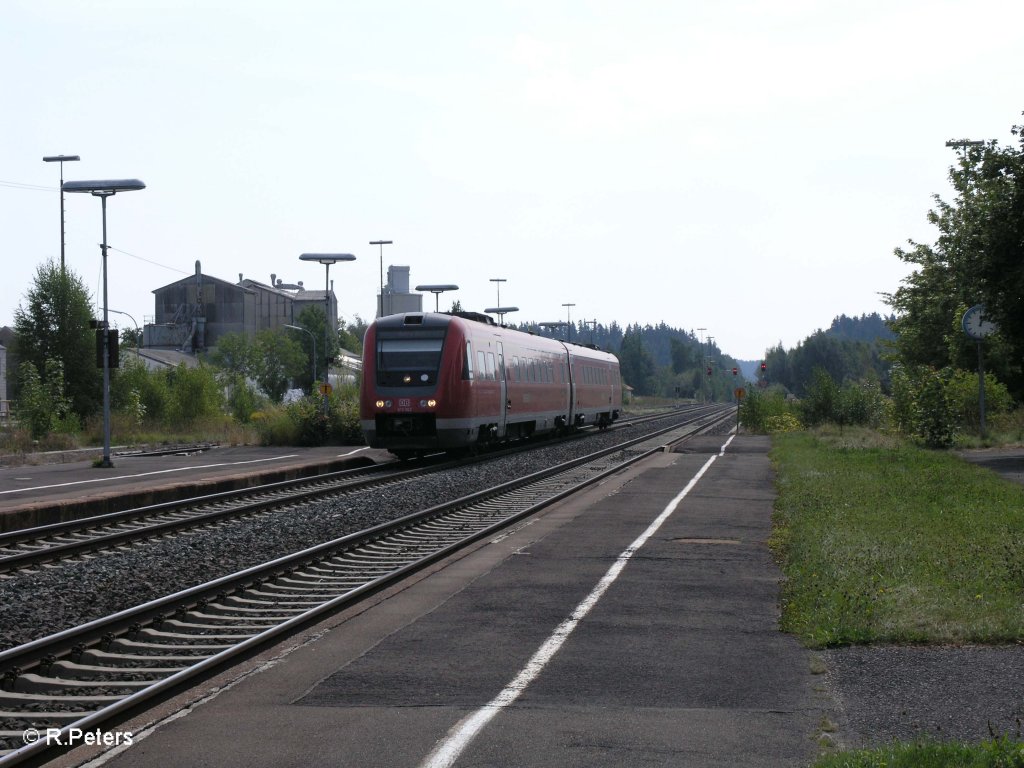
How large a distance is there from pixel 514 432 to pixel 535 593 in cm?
2397

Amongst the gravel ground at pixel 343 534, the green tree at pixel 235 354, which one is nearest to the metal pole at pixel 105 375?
the gravel ground at pixel 343 534

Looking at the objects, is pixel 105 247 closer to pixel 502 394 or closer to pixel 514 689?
pixel 502 394

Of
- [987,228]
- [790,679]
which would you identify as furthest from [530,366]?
[790,679]

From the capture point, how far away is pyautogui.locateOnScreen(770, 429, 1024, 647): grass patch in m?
8.59

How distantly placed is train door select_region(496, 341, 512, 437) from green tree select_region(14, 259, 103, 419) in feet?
77.1

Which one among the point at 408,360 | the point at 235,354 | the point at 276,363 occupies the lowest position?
the point at 408,360

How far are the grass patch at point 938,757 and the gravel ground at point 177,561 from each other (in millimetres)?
6270

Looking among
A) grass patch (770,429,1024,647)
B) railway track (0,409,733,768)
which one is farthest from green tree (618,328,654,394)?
railway track (0,409,733,768)

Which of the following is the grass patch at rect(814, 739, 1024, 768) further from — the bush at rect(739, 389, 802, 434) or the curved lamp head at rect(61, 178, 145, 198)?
the bush at rect(739, 389, 802, 434)

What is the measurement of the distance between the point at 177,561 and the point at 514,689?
6986 mm

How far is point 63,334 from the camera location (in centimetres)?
4875

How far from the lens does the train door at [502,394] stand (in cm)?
3147

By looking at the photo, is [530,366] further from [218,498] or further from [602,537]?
[602,537]

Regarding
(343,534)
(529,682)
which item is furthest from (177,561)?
(529,682)
